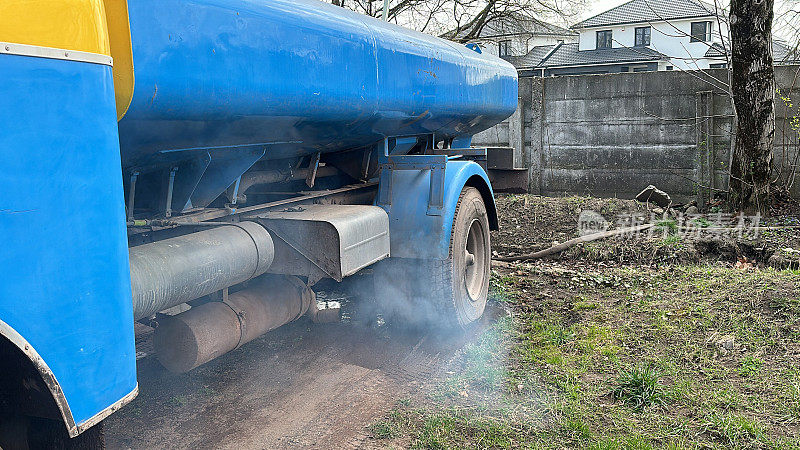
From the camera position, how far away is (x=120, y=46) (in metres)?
2.39

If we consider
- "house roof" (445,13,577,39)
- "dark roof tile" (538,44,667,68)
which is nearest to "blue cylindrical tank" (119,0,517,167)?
"house roof" (445,13,577,39)

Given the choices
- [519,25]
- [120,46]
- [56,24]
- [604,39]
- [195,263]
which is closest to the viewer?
[56,24]

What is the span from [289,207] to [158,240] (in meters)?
1.02

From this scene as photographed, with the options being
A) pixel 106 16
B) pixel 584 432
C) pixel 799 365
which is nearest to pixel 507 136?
pixel 799 365

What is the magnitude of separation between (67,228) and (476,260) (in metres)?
4.18

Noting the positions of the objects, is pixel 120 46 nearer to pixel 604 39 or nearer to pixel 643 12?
pixel 643 12

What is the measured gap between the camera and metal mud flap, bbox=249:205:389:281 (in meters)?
3.90

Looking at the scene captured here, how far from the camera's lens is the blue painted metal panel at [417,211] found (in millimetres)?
4891

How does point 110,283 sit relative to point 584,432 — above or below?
above

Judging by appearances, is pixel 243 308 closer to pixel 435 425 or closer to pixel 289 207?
pixel 289 207

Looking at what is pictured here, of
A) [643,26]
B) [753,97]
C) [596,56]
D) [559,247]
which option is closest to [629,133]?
[753,97]

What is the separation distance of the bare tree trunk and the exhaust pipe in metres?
6.99

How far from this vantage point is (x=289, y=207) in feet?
14.1

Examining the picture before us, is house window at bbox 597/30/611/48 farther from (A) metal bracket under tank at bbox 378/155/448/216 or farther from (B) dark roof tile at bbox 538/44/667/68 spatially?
(A) metal bracket under tank at bbox 378/155/448/216
